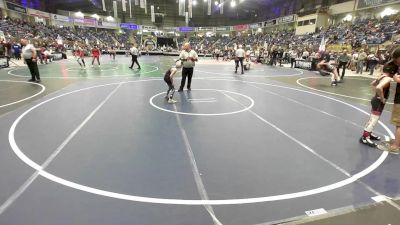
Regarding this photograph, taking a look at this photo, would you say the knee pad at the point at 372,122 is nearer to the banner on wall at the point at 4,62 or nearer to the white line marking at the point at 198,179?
the white line marking at the point at 198,179

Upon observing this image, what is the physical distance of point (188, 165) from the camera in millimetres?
3912

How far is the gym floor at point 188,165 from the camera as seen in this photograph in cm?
283

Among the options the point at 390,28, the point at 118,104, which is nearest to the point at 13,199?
the point at 118,104

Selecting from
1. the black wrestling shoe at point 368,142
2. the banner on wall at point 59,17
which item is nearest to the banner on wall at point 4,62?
the black wrestling shoe at point 368,142

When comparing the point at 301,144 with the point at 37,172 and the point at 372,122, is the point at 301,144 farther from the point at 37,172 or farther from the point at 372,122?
the point at 37,172

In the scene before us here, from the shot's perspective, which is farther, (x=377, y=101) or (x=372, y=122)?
(x=372, y=122)

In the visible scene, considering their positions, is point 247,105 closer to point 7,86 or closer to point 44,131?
point 44,131

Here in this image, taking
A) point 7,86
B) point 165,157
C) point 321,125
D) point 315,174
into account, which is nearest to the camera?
point 315,174

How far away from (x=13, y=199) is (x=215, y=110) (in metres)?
4.88

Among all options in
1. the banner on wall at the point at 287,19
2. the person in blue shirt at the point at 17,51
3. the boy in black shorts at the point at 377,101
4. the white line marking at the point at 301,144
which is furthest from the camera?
the banner on wall at the point at 287,19

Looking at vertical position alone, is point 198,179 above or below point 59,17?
below

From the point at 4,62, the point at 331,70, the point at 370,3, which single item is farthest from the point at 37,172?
the point at 370,3

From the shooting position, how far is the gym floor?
9.29 ft

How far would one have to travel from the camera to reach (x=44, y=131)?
17.0ft
